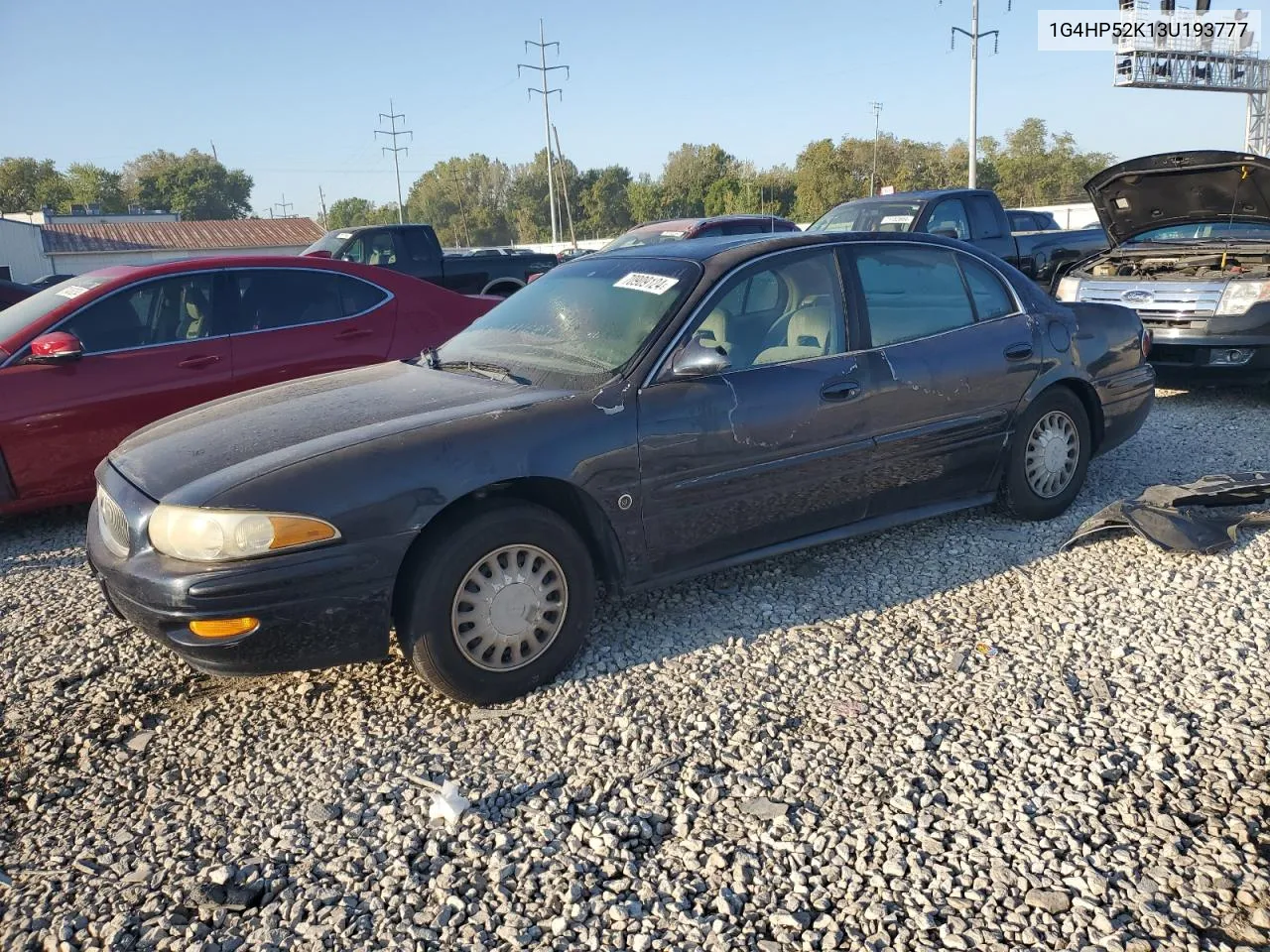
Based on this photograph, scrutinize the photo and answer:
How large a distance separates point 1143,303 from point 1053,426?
11.4ft

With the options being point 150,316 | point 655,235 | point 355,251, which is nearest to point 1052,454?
point 150,316

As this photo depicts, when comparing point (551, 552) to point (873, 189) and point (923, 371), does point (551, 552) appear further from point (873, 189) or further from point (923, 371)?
point (873, 189)

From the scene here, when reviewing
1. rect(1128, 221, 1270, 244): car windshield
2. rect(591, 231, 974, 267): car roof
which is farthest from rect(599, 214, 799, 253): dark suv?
rect(591, 231, 974, 267): car roof

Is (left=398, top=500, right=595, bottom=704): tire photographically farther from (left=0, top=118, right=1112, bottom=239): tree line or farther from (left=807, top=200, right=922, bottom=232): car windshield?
(left=0, top=118, right=1112, bottom=239): tree line

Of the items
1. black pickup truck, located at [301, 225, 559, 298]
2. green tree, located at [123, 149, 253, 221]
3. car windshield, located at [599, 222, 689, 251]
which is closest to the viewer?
car windshield, located at [599, 222, 689, 251]

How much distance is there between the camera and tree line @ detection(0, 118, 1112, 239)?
64.1 meters

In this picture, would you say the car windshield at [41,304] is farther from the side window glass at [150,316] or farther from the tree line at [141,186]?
the tree line at [141,186]

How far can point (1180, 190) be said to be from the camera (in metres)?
7.82

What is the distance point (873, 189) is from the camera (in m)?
60.5

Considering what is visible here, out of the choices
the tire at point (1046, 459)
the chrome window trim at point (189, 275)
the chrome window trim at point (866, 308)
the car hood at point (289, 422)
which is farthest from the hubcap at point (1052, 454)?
the chrome window trim at point (189, 275)

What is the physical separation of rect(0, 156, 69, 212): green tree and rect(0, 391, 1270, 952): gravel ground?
360 ft

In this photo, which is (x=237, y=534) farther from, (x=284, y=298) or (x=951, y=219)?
(x=951, y=219)

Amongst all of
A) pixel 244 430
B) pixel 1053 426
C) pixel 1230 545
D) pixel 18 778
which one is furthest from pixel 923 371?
pixel 18 778

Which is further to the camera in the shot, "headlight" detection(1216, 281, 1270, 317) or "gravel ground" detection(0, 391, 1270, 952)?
"headlight" detection(1216, 281, 1270, 317)
